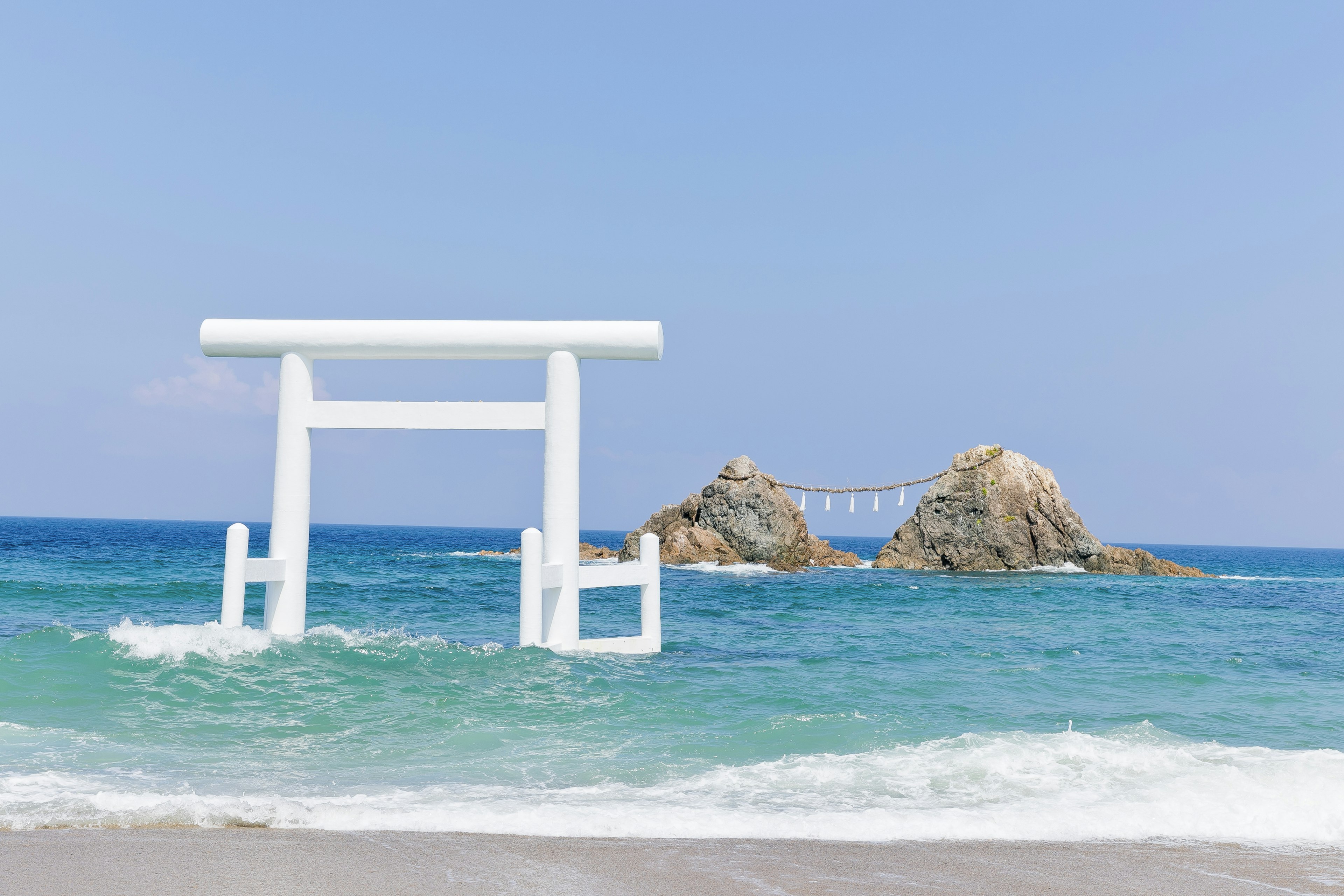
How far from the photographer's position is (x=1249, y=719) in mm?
8688

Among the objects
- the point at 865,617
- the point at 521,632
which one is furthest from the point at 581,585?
the point at 865,617

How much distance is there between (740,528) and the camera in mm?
37438

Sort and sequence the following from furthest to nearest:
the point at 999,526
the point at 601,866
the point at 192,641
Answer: the point at 999,526
the point at 192,641
the point at 601,866

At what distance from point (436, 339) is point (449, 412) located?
739 mm

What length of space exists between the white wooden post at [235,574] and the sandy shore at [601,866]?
14.3ft

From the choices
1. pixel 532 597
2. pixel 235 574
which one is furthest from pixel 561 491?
pixel 235 574

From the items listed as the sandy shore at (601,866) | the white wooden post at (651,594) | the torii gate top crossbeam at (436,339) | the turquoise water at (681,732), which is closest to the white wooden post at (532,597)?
the turquoise water at (681,732)

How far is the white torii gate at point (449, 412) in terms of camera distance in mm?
8930

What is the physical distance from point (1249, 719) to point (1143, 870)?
219 inches

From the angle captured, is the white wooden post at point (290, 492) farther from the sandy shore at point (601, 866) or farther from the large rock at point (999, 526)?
Answer: the large rock at point (999, 526)

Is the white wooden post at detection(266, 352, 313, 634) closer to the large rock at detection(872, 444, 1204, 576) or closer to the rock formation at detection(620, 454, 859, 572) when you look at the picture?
the rock formation at detection(620, 454, 859, 572)

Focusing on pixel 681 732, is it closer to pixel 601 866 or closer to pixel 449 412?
pixel 601 866

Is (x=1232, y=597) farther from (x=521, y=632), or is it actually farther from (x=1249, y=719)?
(x=521, y=632)

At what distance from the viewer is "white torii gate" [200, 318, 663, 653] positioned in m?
8.93
